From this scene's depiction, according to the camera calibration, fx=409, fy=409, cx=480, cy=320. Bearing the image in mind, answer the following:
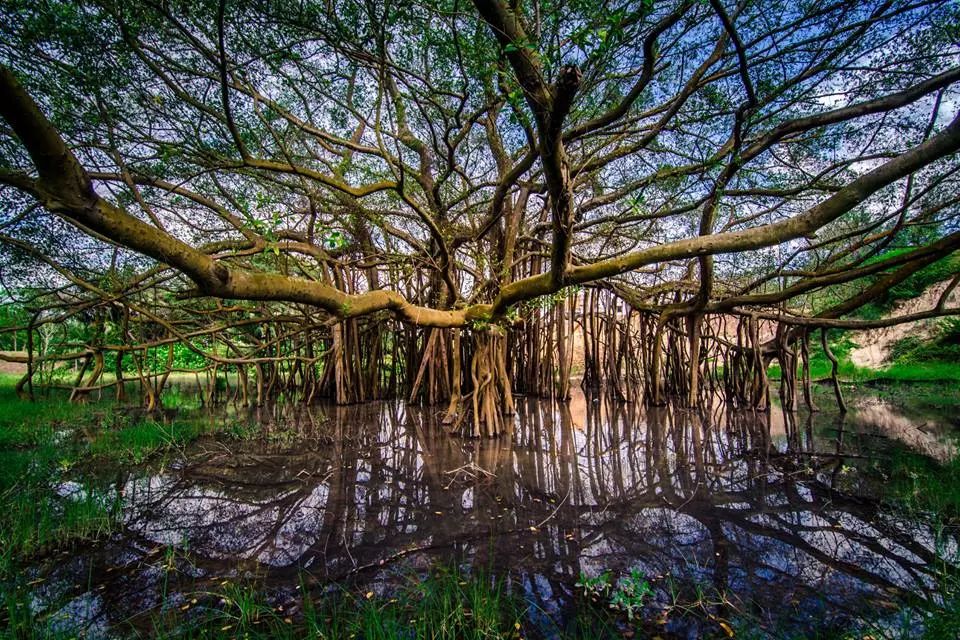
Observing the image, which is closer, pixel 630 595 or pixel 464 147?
pixel 630 595

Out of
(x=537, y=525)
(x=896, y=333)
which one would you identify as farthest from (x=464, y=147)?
(x=896, y=333)

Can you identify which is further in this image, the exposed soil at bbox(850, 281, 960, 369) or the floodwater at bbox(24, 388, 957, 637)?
the exposed soil at bbox(850, 281, 960, 369)

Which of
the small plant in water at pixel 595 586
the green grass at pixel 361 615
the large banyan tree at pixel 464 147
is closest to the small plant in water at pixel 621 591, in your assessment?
the small plant in water at pixel 595 586

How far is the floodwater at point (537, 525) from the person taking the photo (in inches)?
72.7

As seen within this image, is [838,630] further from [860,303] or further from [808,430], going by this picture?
[808,430]

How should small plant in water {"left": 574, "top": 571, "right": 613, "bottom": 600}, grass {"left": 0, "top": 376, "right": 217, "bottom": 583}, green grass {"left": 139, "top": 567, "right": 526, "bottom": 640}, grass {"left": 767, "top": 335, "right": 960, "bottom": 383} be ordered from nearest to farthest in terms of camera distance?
green grass {"left": 139, "top": 567, "right": 526, "bottom": 640}, small plant in water {"left": 574, "top": 571, "right": 613, "bottom": 600}, grass {"left": 0, "top": 376, "right": 217, "bottom": 583}, grass {"left": 767, "top": 335, "right": 960, "bottom": 383}

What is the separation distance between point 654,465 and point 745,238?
2195 millimetres

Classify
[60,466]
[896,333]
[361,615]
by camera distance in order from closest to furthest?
[361,615] < [60,466] < [896,333]

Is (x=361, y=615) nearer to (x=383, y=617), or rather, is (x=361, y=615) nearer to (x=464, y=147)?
(x=383, y=617)

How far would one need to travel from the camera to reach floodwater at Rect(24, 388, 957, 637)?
6.06 ft

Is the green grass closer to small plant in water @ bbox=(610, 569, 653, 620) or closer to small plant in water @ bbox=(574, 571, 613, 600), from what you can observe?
small plant in water @ bbox=(574, 571, 613, 600)

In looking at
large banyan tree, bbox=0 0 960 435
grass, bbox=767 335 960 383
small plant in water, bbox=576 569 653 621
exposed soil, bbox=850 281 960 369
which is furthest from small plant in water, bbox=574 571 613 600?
exposed soil, bbox=850 281 960 369

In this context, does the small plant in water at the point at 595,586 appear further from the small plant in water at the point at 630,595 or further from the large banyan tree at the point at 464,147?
the large banyan tree at the point at 464,147

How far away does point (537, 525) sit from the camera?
102 inches
